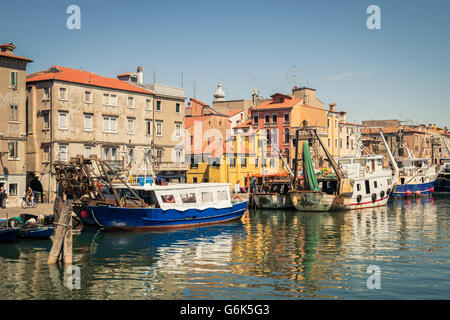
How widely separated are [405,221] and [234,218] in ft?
49.9

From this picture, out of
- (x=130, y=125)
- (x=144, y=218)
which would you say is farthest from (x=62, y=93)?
(x=144, y=218)

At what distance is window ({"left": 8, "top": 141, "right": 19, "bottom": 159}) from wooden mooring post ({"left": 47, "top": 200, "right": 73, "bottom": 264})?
2521 centimetres

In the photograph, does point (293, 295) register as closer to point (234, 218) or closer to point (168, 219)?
point (168, 219)

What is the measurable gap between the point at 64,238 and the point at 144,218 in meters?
12.2

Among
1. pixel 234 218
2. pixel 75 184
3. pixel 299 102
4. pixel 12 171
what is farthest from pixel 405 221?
pixel 299 102

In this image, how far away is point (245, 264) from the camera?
1053 inches

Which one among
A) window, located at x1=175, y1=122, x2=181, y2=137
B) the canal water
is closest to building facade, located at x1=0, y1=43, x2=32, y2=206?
the canal water

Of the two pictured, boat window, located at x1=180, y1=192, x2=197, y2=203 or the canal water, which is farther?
boat window, located at x1=180, y1=192, x2=197, y2=203

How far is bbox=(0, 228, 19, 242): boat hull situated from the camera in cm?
3180

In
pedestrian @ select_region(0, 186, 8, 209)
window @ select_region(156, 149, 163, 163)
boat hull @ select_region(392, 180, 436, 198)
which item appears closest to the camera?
pedestrian @ select_region(0, 186, 8, 209)

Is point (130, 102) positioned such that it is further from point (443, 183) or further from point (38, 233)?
point (443, 183)

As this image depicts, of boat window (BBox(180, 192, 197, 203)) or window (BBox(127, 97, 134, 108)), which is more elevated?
window (BBox(127, 97, 134, 108))

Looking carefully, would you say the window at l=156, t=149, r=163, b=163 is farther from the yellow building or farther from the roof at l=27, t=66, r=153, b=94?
the yellow building

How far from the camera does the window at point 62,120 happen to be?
5322cm
